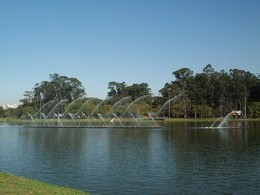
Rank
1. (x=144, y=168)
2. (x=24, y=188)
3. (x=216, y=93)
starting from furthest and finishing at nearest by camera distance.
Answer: (x=216, y=93) < (x=144, y=168) < (x=24, y=188)

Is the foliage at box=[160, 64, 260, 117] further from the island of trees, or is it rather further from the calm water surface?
the calm water surface

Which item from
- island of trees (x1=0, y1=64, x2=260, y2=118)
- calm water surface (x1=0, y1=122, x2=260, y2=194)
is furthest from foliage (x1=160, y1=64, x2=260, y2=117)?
calm water surface (x1=0, y1=122, x2=260, y2=194)

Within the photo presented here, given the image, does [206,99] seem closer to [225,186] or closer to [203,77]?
[203,77]

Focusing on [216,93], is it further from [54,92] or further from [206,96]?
[54,92]

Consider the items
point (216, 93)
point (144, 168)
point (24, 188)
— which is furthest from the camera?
point (216, 93)

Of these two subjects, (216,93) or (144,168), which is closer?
(144,168)

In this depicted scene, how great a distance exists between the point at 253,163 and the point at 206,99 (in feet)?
373

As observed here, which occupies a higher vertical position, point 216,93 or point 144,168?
point 216,93

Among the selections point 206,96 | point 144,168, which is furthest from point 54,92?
point 144,168

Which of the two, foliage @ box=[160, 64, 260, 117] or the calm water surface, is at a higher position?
foliage @ box=[160, 64, 260, 117]

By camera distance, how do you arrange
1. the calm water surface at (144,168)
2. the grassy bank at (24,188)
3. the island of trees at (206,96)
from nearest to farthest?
the grassy bank at (24,188) → the calm water surface at (144,168) → the island of trees at (206,96)

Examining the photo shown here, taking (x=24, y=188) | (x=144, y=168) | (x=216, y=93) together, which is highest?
(x=216, y=93)

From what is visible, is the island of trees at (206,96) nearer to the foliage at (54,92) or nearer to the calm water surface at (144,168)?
the foliage at (54,92)

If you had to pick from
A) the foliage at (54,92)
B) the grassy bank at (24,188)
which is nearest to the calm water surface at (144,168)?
the grassy bank at (24,188)
